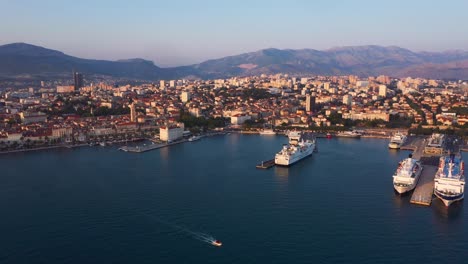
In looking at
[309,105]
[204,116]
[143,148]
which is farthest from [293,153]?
[309,105]

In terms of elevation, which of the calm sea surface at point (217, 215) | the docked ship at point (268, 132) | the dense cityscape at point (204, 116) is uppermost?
the dense cityscape at point (204, 116)

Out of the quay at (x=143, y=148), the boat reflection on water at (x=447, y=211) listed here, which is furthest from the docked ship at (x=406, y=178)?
the quay at (x=143, y=148)

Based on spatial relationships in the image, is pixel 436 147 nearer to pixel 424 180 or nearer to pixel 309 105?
pixel 424 180

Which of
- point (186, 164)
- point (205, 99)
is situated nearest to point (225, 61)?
point (205, 99)

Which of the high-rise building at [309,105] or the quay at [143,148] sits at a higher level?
the high-rise building at [309,105]

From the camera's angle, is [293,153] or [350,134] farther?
[350,134]

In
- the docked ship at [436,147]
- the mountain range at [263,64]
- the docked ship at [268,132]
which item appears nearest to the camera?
the docked ship at [436,147]

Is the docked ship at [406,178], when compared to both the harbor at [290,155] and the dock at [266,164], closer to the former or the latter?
the harbor at [290,155]
